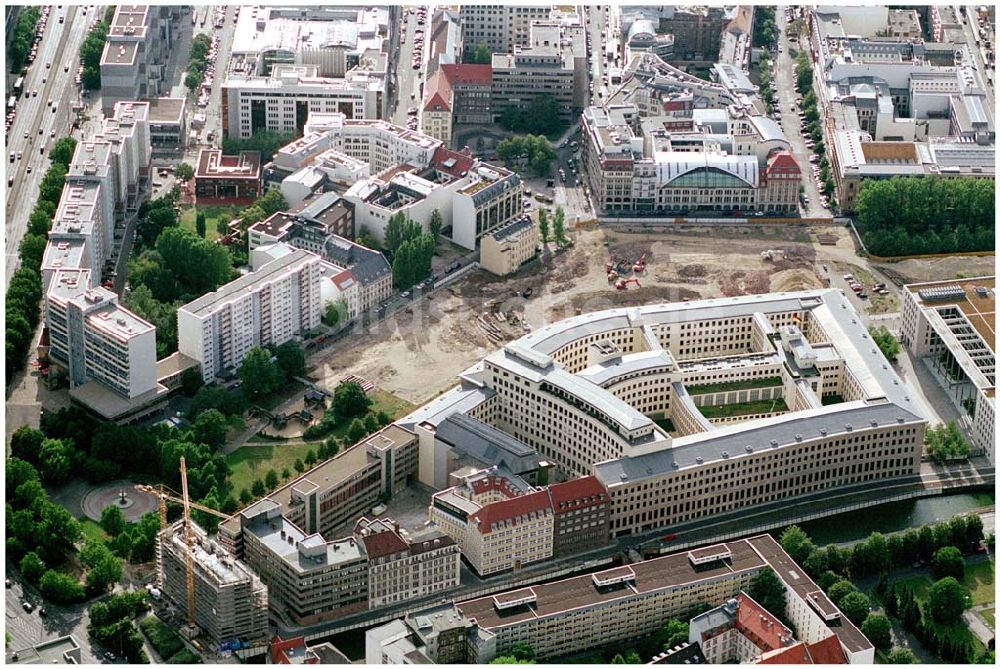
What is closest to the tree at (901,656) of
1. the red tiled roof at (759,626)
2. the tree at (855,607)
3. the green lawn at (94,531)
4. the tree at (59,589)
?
the tree at (855,607)

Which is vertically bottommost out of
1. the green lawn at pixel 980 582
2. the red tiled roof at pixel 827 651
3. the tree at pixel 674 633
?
the green lawn at pixel 980 582

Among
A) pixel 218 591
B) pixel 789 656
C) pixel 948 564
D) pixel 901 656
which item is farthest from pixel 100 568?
pixel 948 564

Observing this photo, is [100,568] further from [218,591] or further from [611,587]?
[611,587]

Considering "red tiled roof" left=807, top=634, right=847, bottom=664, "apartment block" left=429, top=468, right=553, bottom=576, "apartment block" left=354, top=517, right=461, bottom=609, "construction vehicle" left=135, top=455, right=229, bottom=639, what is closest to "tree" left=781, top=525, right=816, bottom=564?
"red tiled roof" left=807, top=634, right=847, bottom=664

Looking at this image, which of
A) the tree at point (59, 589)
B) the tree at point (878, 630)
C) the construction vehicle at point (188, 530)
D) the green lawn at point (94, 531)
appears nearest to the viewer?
the construction vehicle at point (188, 530)

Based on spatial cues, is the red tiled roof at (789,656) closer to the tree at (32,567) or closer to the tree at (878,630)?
the tree at (878,630)

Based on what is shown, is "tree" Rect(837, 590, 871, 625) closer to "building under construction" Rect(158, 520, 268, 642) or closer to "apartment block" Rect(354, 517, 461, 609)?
"apartment block" Rect(354, 517, 461, 609)
